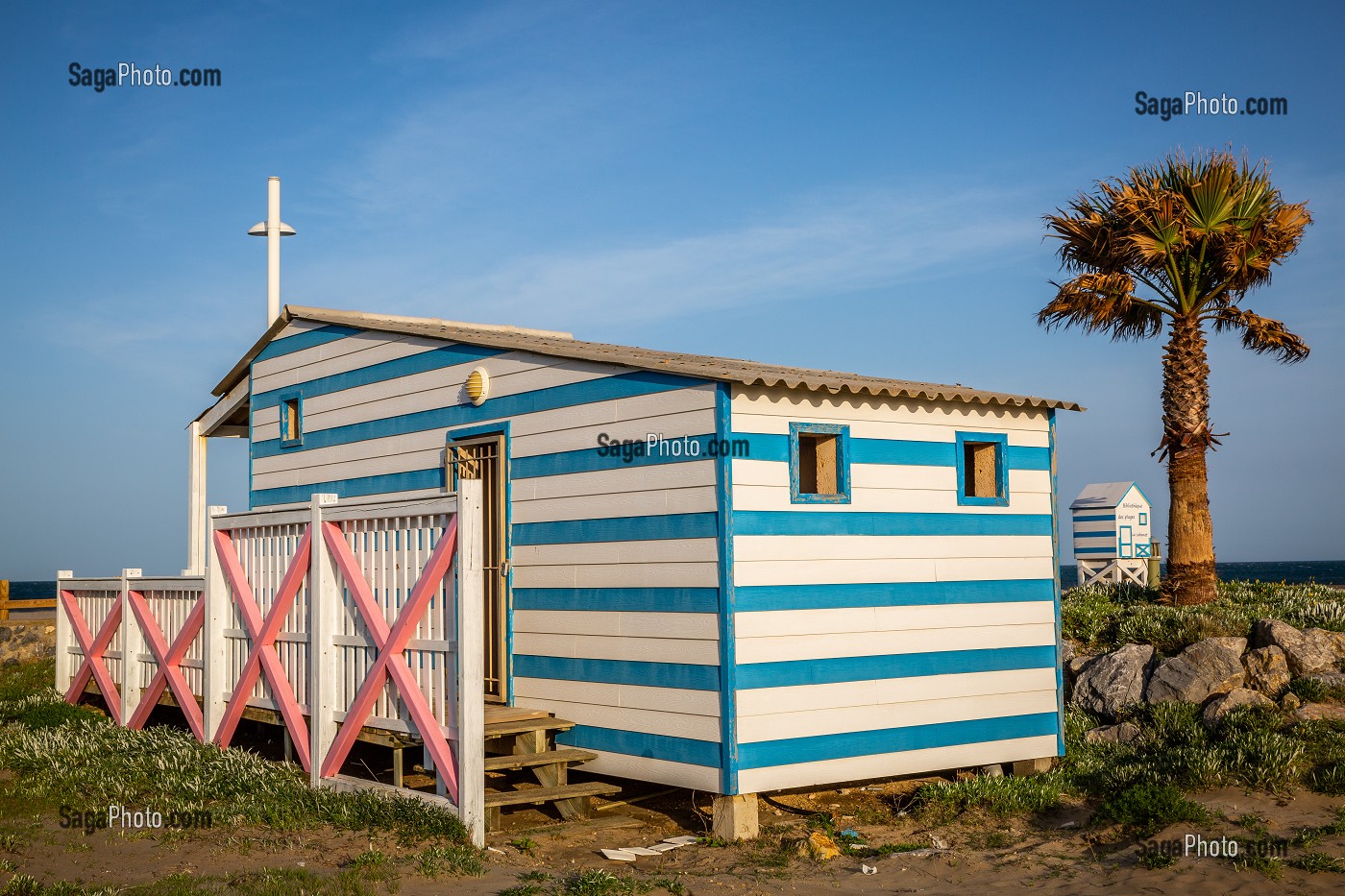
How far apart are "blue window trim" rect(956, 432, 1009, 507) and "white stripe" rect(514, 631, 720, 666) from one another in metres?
2.75

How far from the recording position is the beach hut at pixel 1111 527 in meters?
25.6

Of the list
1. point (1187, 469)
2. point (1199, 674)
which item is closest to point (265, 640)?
point (1199, 674)

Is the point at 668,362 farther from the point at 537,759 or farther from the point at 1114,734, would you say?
the point at 1114,734

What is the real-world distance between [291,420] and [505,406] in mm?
3906

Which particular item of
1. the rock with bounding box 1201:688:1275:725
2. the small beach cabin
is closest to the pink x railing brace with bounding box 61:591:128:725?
the small beach cabin

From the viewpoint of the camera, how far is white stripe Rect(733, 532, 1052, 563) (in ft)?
27.9

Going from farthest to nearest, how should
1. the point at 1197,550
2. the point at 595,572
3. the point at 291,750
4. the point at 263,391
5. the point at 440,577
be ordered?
the point at 1197,550, the point at 263,391, the point at 291,750, the point at 595,572, the point at 440,577

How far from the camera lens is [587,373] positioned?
9430 millimetres

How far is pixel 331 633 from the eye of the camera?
31.1 feet

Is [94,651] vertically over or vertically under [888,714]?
over

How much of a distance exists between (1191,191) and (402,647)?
11583mm

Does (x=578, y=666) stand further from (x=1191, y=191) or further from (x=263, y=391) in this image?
(x=1191, y=191)

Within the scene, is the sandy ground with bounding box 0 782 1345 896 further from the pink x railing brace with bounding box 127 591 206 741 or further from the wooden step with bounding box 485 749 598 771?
the pink x railing brace with bounding box 127 591 206 741

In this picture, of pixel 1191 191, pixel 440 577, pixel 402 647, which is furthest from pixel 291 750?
pixel 1191 191
